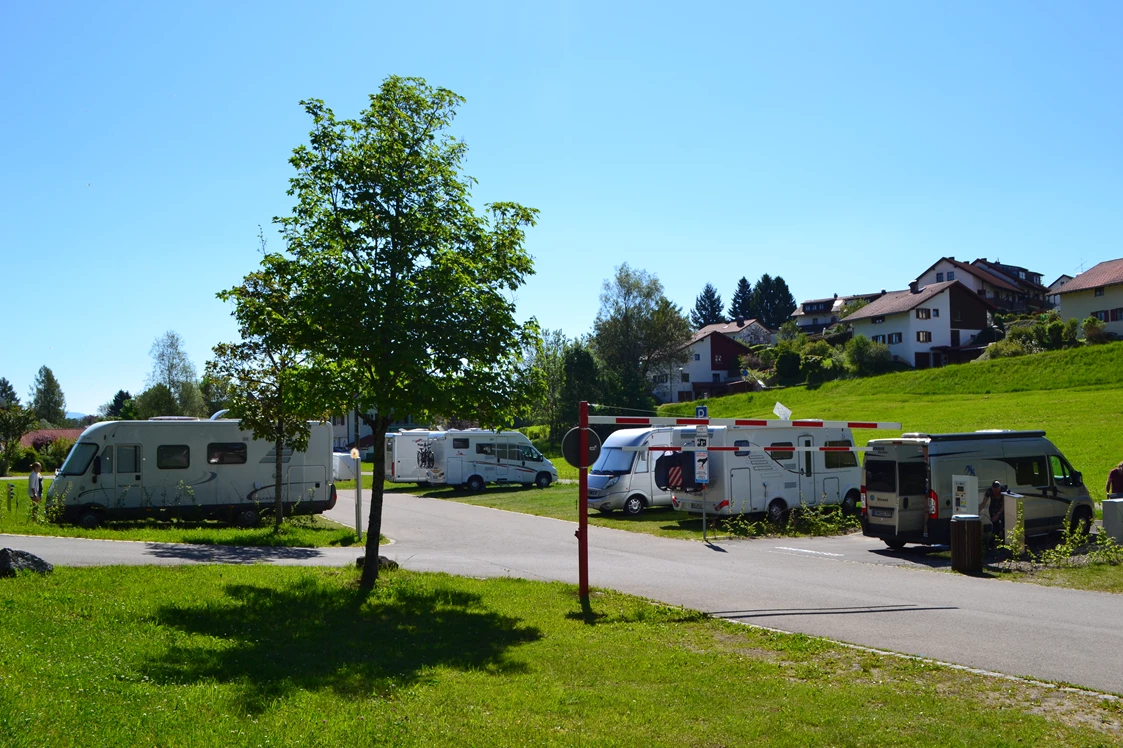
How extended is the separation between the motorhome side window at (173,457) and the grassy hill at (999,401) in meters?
26.7

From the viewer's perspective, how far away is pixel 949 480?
55.5ft

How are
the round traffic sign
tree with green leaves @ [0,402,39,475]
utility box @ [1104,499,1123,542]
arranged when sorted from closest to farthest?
the round traffic sign < utility box @ [1104,499,1123,542] < tree with green leaves @ [0,402,39,475]

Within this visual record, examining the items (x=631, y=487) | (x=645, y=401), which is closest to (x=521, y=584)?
(x=631, y=487)

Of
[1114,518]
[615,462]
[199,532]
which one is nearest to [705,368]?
[615,462]

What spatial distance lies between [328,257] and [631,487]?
1555 centimetres

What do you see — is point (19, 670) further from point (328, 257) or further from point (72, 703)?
point (328, 257)

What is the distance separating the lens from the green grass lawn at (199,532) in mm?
18755

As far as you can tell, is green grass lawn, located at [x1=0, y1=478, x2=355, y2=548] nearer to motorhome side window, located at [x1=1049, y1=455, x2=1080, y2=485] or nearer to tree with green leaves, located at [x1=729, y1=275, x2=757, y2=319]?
motorhome side window, located at [x1=1049, y1=455, x2=1080, y2=485]

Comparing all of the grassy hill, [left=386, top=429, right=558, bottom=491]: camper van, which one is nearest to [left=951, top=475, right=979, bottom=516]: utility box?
the grassy hill

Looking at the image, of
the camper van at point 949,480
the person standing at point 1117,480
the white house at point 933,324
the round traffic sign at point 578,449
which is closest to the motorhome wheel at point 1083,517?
the camper van at point 949,480

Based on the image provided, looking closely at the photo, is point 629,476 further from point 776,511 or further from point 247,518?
point 247,518

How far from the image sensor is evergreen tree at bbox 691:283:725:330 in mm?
148125

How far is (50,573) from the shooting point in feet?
37.3

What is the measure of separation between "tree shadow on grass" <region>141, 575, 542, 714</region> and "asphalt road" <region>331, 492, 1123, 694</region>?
319cm
